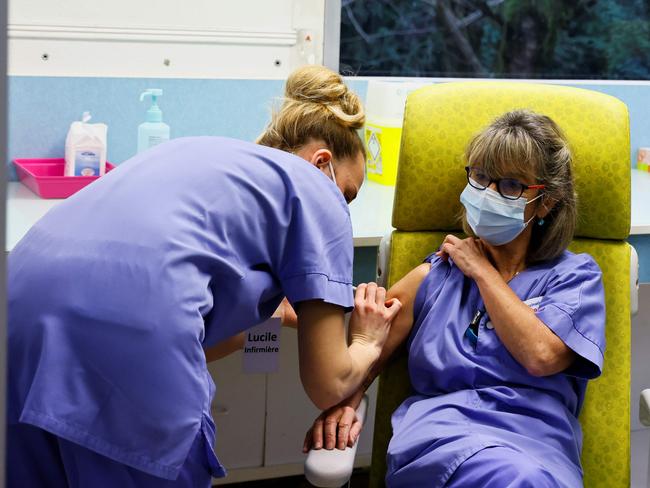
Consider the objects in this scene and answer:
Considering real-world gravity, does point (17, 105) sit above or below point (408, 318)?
above

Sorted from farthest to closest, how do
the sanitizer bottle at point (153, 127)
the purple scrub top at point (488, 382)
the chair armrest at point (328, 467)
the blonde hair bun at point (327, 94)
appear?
the sanitizer bottle at point (153, 127) < the purple scrub top at point (488, 382) < the blonde hair bun at point (327, 94) < the chair armrest at point (328, 467)

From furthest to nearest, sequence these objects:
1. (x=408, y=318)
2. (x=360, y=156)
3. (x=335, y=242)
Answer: (x=408, y=318) → (x=360, y=156) → (x=335, y=242)

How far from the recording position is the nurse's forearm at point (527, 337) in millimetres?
1950

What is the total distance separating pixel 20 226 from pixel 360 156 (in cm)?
85

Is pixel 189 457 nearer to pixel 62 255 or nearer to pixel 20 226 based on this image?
pixel 62 255

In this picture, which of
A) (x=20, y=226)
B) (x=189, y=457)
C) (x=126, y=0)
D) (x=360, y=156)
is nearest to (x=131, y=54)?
(x=126, y=0)

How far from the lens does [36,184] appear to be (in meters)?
2.49

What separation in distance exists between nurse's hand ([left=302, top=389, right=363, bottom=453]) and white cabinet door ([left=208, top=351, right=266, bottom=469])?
78cm

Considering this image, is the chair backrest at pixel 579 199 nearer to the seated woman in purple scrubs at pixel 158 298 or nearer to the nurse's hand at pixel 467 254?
the nurse's hand at pixel 467 254

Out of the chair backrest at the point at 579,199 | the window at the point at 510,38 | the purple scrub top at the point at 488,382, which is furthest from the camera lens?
the window at the point at 510,38

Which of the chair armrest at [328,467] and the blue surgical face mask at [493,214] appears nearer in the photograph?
the chair armrest at [328,467]

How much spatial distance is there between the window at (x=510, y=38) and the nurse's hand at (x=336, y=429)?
2.10 metres

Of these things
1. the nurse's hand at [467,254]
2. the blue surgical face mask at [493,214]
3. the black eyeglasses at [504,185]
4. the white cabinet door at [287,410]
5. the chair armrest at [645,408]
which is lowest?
the white cabinet door at [287,410]

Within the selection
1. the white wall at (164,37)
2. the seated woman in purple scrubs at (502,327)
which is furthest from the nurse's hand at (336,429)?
the white wall at (164,37)
